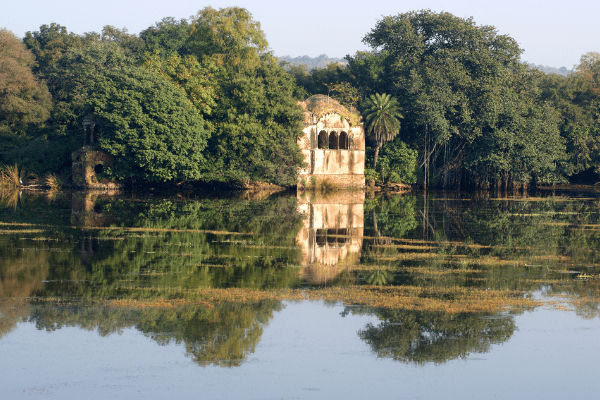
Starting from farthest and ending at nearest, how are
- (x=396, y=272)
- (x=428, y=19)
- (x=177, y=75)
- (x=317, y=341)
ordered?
(x=428, y=19) < (x=177, y=75) < (x=396, y=272) < (x=317, y=341)

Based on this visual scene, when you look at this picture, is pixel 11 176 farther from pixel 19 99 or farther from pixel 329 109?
pixel 329 109

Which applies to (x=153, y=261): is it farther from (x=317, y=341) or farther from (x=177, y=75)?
(x=177, y=75)

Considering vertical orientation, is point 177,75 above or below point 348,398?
above

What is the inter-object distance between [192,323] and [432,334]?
4.55 metres

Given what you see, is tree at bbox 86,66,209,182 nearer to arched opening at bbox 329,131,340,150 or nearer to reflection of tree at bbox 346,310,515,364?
arched opening at bbox 329,131,340,150

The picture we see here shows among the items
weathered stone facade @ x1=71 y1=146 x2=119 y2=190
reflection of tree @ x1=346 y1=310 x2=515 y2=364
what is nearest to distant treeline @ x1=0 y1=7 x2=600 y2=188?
weathered stone facade @ x1=71 y1=146 x2=119 y2=190

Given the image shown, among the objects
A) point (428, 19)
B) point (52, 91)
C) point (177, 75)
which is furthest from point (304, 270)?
point (52, 91)

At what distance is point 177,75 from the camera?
51219 mm

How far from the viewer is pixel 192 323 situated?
1449 centimetres

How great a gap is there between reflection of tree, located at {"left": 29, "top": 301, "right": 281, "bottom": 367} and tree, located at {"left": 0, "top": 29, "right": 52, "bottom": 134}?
39753 mm

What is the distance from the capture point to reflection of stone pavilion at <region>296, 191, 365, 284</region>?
20922 millimetres

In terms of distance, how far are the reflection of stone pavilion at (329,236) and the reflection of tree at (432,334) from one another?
4139 millimetres

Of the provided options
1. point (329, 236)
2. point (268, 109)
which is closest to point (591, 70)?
point (268, 109)

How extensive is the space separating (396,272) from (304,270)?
2.47 metres
